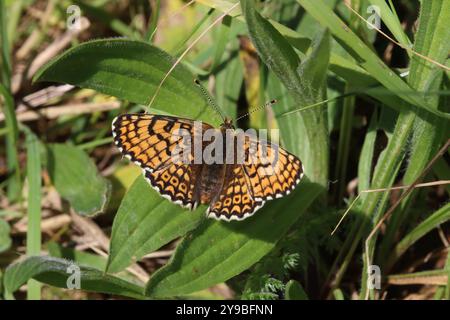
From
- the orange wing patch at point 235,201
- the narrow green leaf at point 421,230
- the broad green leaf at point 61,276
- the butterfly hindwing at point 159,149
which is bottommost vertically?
the broad green leaf at point 61,276

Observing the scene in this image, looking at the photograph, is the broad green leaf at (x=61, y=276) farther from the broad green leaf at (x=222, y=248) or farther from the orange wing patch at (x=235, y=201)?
the orange wing patch at (x=235, y=201)

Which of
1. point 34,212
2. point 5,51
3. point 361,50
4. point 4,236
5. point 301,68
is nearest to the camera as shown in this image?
point 301,68

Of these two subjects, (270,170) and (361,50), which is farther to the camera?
(270,170)

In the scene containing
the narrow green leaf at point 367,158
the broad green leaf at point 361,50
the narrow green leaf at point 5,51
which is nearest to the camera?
the broad green leaf at point 361,50

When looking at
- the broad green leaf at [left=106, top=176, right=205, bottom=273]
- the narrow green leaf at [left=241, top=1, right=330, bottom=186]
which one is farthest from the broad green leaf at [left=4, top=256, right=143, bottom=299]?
the narrow green leaf at [left=241, top=1, right=330, bottom=186]

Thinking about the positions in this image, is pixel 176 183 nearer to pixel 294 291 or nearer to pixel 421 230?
pixel 294 291

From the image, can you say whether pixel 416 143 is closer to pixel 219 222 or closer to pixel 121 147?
pixel 219 222

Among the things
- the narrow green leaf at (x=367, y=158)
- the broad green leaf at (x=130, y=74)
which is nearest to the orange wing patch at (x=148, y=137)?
the broad green leaf at (x=130, y=74)

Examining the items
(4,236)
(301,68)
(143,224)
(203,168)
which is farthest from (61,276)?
(301,68)
